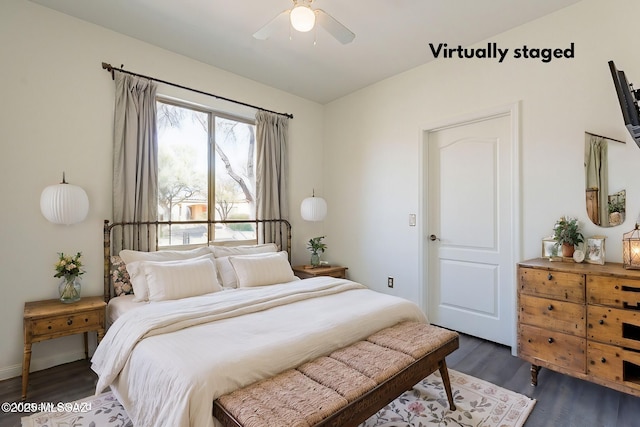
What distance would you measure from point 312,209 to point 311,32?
203cm

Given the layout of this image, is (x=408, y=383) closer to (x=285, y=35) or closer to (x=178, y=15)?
(x=285, y=35)

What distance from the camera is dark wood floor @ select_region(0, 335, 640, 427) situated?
192 cm

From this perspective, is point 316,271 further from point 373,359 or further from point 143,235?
point 373,359

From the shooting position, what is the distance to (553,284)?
7.14 ft

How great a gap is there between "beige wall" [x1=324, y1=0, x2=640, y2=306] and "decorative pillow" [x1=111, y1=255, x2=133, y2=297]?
2.60 metres

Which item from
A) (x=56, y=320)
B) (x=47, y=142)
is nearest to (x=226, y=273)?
(x=56, y=320)

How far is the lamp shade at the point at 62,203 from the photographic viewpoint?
2.40 m

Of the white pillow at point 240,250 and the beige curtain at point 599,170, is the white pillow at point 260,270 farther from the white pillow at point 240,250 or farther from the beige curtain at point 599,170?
the beige curtain at point 599,170

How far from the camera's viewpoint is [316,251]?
405 cm

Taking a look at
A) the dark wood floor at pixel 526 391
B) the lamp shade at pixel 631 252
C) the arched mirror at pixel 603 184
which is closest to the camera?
the dark wood floor at pixel 526 391

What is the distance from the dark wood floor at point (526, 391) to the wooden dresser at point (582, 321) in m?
0.17

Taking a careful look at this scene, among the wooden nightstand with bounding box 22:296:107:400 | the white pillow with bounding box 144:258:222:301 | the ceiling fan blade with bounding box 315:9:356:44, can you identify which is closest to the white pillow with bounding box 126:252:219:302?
the white pillow with bounding box 144:258:222:301

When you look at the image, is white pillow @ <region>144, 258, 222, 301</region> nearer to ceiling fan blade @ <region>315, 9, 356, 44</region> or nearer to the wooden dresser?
ceiling fan blade @ <region>315, 9, 356, 44</region>

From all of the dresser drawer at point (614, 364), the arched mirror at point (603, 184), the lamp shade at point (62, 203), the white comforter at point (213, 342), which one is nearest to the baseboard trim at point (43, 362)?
the white comforter at point (213, 342)
